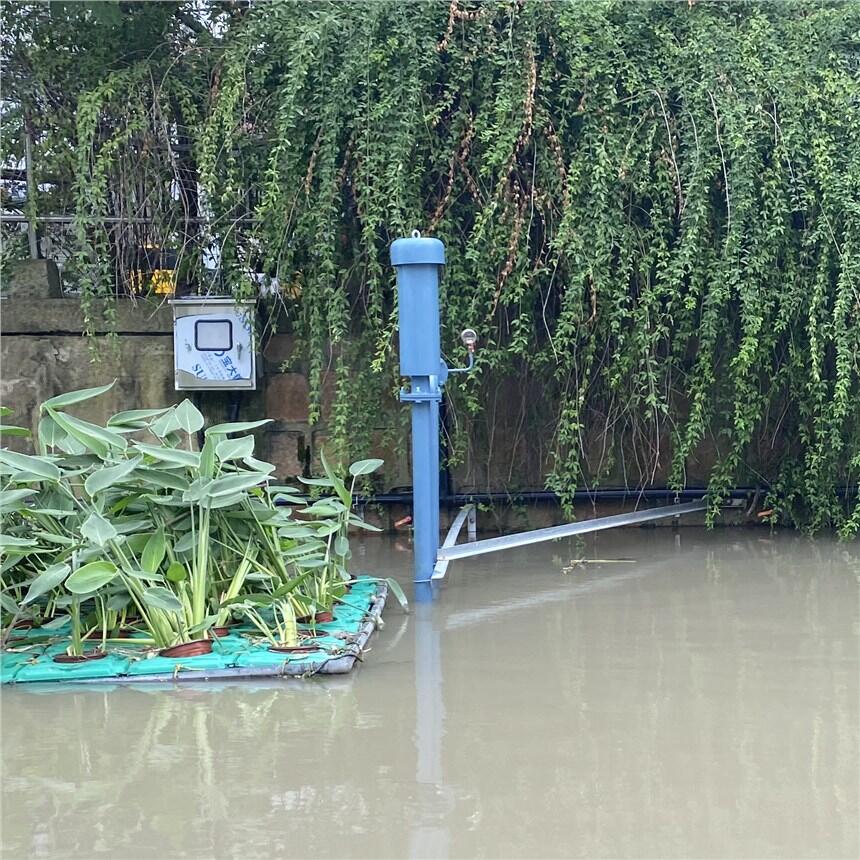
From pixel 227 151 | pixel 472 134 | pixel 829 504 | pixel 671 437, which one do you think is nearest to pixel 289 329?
pixel 227 151

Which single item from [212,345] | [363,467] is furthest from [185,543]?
[212,345]

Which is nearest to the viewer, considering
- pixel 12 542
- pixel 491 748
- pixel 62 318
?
pixel 491 748

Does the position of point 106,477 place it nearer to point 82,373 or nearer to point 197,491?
point 197,491

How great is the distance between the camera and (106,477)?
359 cm

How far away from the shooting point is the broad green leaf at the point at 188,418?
392 centimetres

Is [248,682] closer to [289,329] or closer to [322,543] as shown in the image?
[322,543]

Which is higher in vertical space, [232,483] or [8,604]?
[232,483]

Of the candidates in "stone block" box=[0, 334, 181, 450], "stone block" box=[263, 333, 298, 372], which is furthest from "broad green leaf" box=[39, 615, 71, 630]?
"stone block" box=[263, 333, 298, 372]

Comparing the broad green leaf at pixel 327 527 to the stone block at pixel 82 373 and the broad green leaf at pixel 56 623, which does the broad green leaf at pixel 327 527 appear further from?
the stone block at pixel 82 373

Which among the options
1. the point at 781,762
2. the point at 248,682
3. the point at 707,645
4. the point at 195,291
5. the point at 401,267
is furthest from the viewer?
the point at 195,291

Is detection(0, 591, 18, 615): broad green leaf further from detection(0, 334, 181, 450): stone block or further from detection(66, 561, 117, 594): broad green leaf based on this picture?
detection(0, 334, 181, 450): stone block

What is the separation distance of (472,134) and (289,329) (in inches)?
57.4

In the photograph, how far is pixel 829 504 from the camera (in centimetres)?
548

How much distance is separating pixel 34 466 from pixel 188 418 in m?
0.56
